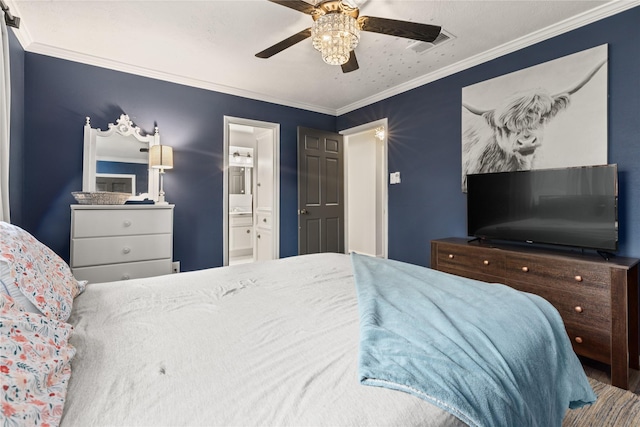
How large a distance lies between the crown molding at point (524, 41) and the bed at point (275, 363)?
2.39 metres

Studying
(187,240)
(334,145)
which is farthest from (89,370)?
(334,145)

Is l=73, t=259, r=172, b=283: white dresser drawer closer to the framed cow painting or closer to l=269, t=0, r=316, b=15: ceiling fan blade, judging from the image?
l=269, t=0, r=316, b=15: ceiling fan blade

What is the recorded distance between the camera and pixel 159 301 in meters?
1.37

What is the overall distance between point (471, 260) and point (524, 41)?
200 centimetres

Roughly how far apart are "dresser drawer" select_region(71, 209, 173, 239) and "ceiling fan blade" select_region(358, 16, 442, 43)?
97.1 inches

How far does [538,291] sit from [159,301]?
8.19 feet

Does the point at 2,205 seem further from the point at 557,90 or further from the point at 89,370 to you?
the point at 557,90

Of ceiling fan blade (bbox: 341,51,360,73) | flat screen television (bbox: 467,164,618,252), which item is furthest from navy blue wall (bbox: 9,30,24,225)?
flat screen television (bbox: 467,164,618,252)

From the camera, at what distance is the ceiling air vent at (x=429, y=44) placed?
8.53 feet

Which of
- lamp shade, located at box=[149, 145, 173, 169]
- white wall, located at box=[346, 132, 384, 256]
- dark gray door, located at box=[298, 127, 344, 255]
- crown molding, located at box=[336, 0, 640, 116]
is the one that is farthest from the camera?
white wall, located at box=[346, 132, 384, 256]

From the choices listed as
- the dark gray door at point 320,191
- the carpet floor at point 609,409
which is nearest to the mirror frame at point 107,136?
the dark gray door at point 320,191

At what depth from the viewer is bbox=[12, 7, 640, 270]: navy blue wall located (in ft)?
7.26

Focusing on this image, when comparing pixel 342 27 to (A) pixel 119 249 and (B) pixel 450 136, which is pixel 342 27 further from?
(A) pixel 119 249

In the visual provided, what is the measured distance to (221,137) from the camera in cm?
386
